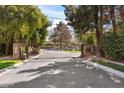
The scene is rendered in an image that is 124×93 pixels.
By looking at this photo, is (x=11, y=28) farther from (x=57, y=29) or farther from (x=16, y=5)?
(x=57, y=29)

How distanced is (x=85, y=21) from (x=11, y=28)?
1257 cm

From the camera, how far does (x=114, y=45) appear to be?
27.7 metres

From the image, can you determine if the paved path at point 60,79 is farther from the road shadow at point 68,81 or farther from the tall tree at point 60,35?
the tall tree at point 60,35

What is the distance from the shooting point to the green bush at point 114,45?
86.8 feet

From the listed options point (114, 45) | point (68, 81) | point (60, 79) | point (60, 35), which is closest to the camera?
point (68, 81)

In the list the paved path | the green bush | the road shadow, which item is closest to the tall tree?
the green bush

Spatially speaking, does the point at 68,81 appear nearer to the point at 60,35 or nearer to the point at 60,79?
the point at 60,79

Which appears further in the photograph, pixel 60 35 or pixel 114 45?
pixel 60 35

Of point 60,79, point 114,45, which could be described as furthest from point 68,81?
point 114,45

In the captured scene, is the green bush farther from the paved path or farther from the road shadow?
the road shadow

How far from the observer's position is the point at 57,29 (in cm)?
10619

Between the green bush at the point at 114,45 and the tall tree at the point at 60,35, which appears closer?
the green bush at the point at 114,45

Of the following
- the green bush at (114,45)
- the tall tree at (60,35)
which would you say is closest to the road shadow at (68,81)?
the green bush at (114,45)
